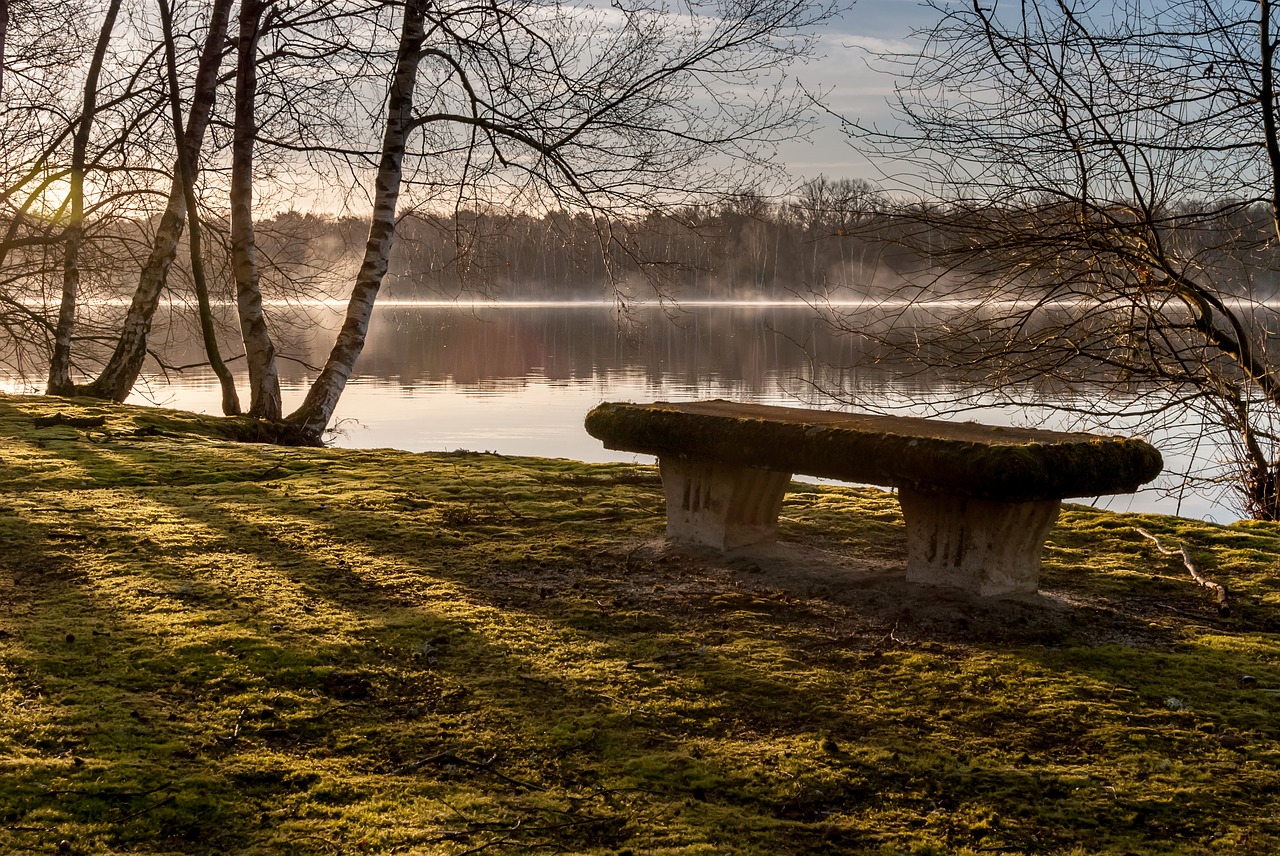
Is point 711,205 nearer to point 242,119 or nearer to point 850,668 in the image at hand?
point 242,119

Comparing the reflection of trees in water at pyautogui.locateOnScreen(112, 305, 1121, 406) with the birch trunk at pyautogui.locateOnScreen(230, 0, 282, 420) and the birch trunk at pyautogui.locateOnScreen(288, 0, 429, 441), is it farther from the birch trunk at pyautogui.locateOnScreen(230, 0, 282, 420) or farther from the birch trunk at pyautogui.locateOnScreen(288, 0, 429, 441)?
the birch trunk at pyautogui.locateOnScreen(288, 0, 429, 441)

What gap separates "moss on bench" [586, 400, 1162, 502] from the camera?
4.50 m

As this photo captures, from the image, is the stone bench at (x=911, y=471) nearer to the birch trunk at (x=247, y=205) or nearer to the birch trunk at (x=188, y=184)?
the birch trunk at (x=188, y=184)

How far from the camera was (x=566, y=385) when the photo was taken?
90.1ft

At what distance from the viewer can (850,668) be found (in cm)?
427

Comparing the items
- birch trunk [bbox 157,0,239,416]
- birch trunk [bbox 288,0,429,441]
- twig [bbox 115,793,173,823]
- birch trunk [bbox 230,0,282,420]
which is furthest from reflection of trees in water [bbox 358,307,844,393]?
twig [bbox 115,793,173,823]

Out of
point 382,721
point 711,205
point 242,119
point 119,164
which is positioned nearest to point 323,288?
point 119,164

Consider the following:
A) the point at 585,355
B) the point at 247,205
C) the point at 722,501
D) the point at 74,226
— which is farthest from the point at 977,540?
the point at 585,355

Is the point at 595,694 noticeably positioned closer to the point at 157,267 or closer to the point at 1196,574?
the point at 1196,574

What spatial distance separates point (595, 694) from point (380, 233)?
8.70 meters

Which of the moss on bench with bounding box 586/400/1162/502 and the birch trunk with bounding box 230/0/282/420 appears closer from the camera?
the moss on bench with bounding box 586/400/1162/502

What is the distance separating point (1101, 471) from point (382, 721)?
10.2ft

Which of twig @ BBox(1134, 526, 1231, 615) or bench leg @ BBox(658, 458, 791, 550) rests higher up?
bench leg @ BBox(658, 458, 791, 550)

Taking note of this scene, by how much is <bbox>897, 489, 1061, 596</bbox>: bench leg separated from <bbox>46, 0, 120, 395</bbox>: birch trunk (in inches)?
515
